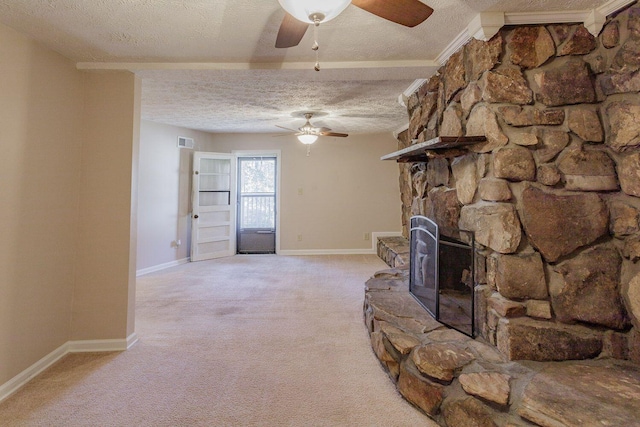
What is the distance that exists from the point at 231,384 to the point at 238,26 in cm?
229

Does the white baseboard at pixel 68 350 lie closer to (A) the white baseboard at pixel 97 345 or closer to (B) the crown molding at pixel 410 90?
(A) the white baseboard at pixel 97 345

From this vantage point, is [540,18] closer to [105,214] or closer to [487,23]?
[487,23]

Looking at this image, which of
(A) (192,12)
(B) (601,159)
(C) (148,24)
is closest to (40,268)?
(C) (148,24)

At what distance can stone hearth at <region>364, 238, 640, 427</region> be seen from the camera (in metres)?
1.22

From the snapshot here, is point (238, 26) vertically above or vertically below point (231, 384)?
above

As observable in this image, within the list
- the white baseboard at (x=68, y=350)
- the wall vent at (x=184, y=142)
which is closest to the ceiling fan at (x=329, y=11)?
the white baseboard at (x=68, y=350)

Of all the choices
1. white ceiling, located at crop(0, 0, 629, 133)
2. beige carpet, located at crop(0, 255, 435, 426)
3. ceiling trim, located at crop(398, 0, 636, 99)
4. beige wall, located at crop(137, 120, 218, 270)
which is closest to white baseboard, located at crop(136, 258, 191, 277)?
beige wall, located at crop(137, 120, 218, 270)

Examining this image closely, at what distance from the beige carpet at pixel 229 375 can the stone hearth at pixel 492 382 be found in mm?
167

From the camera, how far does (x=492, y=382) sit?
139cm

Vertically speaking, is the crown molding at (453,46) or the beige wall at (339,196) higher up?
the crown molding at (453,46)

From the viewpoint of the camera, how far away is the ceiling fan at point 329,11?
1095 millimetres

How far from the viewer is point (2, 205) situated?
1754 mm

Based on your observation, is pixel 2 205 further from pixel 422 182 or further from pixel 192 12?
pixel 422 182

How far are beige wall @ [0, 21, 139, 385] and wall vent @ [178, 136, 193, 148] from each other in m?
2.86
